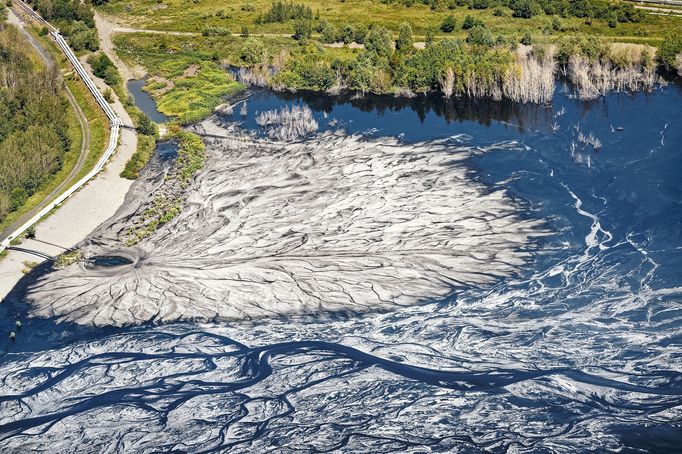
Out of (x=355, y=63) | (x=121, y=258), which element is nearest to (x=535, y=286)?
(x=121, y=258)

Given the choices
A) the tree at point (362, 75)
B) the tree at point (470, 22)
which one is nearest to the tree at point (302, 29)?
the tree at point (362, 75)

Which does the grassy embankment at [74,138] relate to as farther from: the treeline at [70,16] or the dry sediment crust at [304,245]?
the dry sediment crust at [304,245]

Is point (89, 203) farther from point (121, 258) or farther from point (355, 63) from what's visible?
point (355, 63)

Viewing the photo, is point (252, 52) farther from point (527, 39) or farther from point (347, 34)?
point (527, 39)

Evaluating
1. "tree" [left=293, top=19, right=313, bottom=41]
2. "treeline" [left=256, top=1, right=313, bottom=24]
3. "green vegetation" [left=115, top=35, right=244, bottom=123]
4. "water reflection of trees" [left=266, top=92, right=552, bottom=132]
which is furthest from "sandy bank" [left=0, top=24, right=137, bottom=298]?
"treeline" [left=256, top=1, right=313, bottom=24]

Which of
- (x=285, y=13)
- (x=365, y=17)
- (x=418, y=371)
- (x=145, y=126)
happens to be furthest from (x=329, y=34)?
(x=418, y=371)

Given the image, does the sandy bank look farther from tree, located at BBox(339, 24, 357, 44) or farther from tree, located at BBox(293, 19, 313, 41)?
tree, located at BBox(293, 19, 313, 41)
